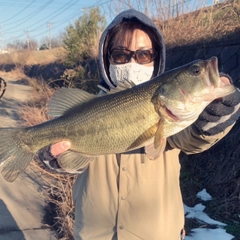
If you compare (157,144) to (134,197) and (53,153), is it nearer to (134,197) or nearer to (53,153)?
(134,197)

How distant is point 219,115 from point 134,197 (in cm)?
71

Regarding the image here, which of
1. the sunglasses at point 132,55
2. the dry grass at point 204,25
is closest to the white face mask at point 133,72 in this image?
the sunglasses at point 132,55

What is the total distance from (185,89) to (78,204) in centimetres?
104

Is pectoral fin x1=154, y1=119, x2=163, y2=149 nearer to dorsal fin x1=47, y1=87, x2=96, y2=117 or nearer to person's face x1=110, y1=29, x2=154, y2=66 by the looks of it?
dorsal fin x1=47, y1=87, x2=96, y2=117

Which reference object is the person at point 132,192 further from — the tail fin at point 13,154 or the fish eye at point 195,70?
the fish eye at point 195,70

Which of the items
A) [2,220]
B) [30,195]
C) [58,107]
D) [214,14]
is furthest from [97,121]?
[214,14]

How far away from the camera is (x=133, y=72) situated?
2.45 m

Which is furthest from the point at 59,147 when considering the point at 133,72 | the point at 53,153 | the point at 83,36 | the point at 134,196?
the point at 83,36

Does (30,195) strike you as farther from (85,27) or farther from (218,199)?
(85,27)

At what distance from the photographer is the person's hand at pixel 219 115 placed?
183cm

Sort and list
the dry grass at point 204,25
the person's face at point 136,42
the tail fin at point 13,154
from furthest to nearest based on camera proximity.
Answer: the dry grass at point 204,25
the person's face at point 136,42
the tail fin at point 13,154

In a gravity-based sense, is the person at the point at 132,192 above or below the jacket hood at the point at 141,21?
below

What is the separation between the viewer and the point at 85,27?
16938 millimetres

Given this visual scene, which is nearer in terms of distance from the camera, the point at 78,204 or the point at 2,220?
the point at 78,204
